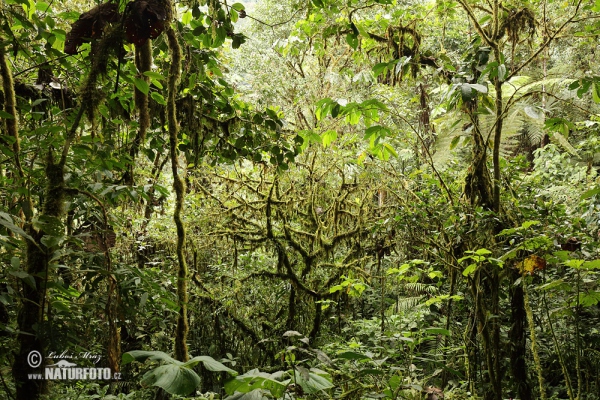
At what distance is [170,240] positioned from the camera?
478 centimetres

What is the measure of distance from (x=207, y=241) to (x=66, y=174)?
123 inches

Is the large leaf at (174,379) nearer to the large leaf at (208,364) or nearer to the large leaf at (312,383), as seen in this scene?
the large leaf at (208,364)

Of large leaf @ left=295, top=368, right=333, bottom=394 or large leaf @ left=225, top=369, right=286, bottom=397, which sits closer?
large leaf @ left=225, top=369, right=286, bottom=397

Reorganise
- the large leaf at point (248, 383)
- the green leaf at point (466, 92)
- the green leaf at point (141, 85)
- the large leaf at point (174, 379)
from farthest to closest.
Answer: the green leaf at point (466, 92)
the green leaf at point (141, 85)
the large leaf at point (248, 383)
the large leaf at point (174, 379)

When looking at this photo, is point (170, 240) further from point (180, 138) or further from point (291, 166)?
point (180, 138)

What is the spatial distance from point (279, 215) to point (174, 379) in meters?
3.77

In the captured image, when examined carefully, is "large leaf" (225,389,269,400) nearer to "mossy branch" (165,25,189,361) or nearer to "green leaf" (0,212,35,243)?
"mossy branch" (165,25,189,361)

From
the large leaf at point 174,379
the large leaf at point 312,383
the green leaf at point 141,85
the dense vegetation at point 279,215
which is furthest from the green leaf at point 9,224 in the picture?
the large leaf at point 312,383

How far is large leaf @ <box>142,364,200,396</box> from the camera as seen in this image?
0.84 meters

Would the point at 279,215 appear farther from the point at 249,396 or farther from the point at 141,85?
the point at 249,396

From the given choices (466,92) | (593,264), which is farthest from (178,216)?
(593,264)

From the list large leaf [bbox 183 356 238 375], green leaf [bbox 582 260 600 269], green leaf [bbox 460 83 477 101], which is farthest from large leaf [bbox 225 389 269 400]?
green leaf [bbox 460 83 477 101]

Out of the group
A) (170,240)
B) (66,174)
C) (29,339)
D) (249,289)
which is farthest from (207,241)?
(29,339)

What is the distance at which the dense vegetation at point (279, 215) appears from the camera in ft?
4.98
